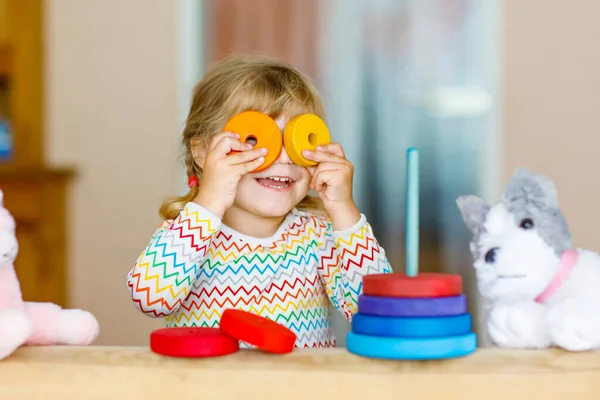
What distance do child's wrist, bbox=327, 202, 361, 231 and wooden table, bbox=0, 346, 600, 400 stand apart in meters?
0.51

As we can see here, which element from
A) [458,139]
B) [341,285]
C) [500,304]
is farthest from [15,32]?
[500,304]

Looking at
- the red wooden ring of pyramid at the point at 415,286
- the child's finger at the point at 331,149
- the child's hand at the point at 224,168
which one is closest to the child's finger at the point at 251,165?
the child's hand at the point at 224,168

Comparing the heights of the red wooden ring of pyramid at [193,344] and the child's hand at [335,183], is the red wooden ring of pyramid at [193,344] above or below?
below

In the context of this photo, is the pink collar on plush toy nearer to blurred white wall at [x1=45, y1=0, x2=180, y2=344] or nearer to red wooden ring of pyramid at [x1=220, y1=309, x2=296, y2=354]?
red wooden ring of pyramid at [x1=220, y1=309, x2=296, y2=354]

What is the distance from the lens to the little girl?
111cm

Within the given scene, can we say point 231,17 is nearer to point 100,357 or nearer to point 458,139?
point 458,139

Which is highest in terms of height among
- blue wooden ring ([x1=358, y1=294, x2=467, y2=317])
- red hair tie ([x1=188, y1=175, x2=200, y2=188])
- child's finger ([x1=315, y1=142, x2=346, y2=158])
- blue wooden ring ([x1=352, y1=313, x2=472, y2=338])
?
child's finger ([x1=315, y1=142, x2=346, y2=158])

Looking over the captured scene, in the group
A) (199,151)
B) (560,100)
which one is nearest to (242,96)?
(199,151)

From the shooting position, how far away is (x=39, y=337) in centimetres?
83

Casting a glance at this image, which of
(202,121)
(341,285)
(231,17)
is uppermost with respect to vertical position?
(231,17)

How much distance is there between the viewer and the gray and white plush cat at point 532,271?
2.32 ft

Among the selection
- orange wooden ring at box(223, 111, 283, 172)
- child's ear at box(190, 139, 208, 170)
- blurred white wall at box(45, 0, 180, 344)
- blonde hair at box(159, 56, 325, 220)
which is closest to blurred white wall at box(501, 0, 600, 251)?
blurred white wall at box(45, 0, 180, 344)

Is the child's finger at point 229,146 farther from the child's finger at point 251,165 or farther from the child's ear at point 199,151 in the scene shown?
the child's ear at point 199,151

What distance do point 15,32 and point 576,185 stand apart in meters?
2.30
